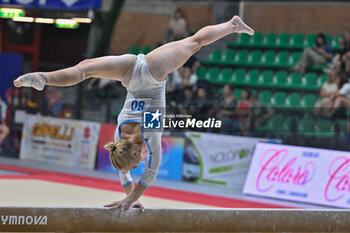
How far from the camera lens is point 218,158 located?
9859 mm

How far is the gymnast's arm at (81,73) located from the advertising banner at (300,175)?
15.5ft

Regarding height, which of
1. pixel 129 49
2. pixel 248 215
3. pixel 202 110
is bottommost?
pixel 248 215

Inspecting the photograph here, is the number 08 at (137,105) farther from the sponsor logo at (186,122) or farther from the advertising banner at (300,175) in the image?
the advertising banner at (300,175)

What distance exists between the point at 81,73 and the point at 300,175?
5.28 m

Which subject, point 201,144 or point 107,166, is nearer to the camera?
point 201,144

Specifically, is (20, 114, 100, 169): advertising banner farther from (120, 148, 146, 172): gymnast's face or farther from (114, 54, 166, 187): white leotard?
Result: (120, 148, 146, 172): gymnast's face

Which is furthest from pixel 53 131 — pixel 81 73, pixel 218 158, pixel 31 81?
pixel 31 81

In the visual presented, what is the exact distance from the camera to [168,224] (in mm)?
4848

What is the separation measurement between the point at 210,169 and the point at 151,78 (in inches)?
207

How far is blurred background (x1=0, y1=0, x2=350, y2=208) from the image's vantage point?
945 centimetres

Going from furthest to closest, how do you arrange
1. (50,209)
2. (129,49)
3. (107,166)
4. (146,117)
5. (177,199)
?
(129,49)
(107,166)
(177,199)
(146,117)
(50,209)

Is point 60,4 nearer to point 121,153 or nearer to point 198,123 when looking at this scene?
point 198,123

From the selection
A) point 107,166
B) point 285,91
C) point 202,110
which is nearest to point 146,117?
point 202,110

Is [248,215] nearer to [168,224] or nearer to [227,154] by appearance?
[168,224]
